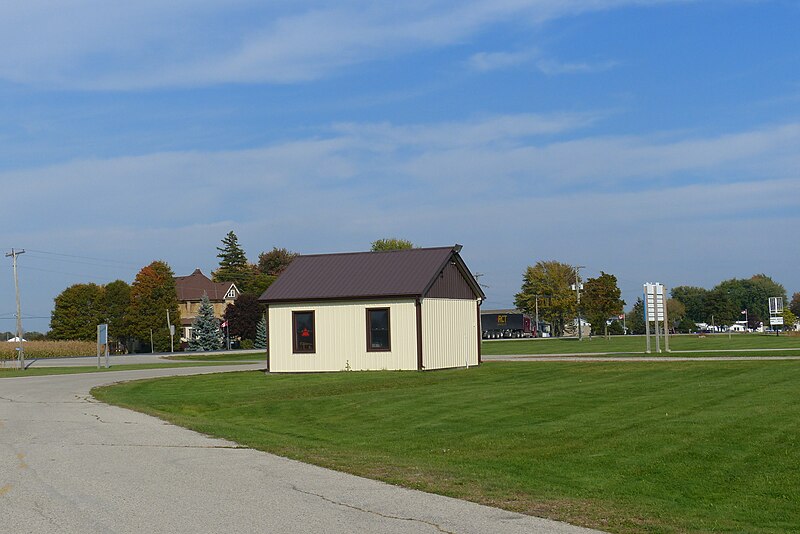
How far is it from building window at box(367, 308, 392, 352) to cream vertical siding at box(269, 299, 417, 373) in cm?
16

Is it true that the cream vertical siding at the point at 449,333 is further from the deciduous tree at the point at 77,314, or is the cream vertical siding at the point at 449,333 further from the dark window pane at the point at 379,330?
the deciduous tree at the point at 77,314

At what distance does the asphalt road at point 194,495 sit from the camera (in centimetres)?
859

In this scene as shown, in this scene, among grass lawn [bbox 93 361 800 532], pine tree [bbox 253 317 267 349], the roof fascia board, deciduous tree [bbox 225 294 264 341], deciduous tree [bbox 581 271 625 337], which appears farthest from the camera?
deciduous tree [bbox 225 294 264 341]

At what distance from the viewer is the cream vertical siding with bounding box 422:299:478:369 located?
119ft

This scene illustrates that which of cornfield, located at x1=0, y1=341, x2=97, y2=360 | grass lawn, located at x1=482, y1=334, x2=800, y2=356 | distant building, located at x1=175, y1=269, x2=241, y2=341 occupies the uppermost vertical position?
distant building, located at x1=175, y1=269, x2=241, y2=341

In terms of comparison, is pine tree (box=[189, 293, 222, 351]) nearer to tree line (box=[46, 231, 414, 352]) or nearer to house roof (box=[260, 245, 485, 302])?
tree line (box=[46, 231, 414, 352])

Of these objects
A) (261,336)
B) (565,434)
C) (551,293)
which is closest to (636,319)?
(551,293)

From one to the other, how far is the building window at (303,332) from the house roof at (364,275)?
784 millimetres

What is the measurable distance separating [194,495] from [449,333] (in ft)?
92.3

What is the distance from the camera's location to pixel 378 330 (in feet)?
119

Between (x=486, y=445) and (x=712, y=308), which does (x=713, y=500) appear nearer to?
(x=486, y=445)

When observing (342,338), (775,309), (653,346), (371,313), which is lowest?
(653,346)

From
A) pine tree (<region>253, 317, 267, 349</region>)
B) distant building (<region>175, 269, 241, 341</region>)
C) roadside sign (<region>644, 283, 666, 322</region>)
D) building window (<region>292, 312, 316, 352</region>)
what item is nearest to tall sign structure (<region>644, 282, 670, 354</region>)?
roadside sign (<region>644, 283, 666, 322</region>)

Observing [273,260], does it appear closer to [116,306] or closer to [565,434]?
[116,306]
